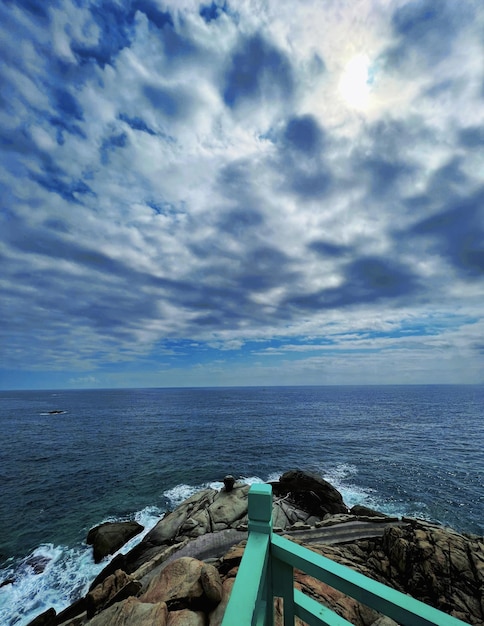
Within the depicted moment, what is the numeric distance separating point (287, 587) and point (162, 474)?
35.2 m

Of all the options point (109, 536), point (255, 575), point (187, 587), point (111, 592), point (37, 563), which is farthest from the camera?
point (109, 536)

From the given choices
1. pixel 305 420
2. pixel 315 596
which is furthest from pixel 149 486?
pixel 305 420

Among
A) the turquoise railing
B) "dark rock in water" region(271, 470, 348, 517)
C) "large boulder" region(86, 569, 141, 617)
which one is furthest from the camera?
"dark rock in water" region(271, 470, 348, 517)

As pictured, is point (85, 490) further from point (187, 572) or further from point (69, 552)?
point (187, 572)

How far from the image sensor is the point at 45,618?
13.4m

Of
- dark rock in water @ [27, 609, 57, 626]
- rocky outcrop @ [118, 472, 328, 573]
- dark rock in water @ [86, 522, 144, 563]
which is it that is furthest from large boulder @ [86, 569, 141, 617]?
dark rock in water @ [86, 522, 144, 563]

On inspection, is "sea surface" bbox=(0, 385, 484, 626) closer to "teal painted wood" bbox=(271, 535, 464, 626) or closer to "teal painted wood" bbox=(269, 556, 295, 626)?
"teal painted wood" bbox=(269, 556, 295, 626)

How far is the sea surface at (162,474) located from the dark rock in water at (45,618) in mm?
1349

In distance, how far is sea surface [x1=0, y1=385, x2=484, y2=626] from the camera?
18.5 meters

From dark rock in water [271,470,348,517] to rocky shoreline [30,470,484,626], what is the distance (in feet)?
2.64

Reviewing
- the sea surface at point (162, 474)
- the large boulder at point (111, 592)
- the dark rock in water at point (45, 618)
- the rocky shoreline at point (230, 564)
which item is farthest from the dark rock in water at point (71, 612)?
the sea surface at point (162, 474)

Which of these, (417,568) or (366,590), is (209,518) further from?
(366,590)

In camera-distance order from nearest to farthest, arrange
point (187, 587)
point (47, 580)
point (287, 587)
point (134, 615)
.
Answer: point (287, 587)
point (134, 615)
point (187, 587)
point (47, 580)

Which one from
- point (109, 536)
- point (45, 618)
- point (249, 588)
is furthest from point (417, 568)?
point (109, 536)
